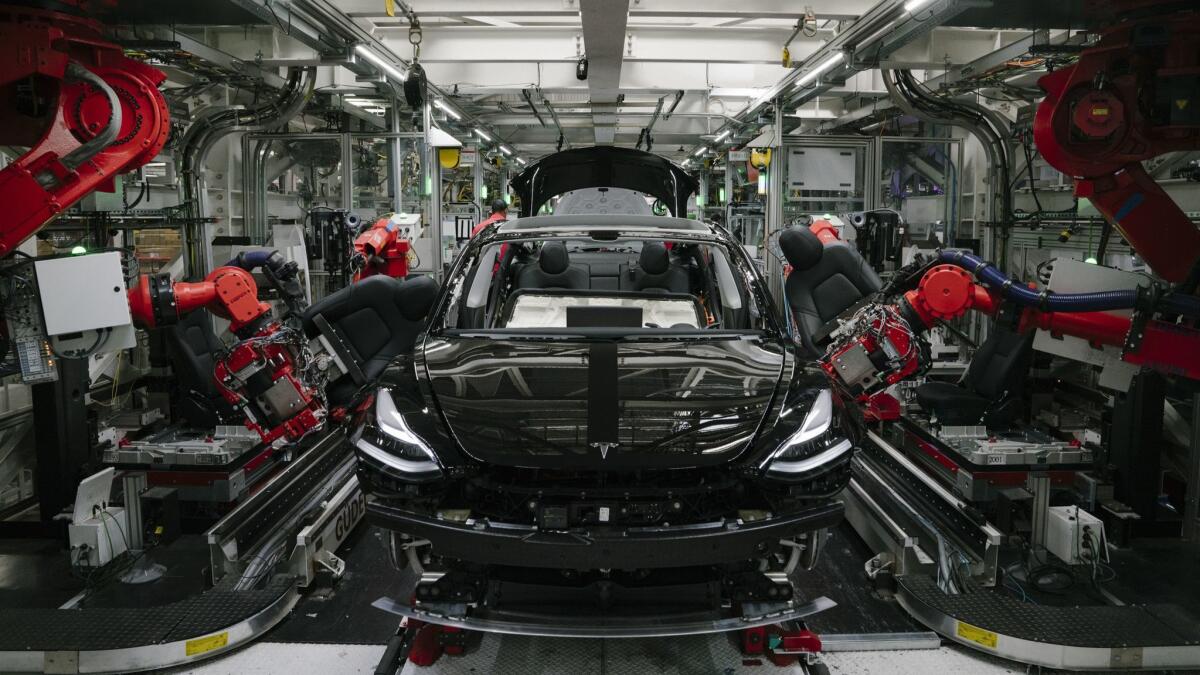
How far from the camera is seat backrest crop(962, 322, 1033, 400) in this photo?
4.80 m

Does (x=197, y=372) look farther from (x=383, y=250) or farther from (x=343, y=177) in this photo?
(x=343, y=177)

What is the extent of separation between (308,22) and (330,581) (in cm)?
370

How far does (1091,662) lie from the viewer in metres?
2.96

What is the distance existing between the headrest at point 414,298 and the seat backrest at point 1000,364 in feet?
11.0

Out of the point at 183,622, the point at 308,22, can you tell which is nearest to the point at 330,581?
the point at 183,622

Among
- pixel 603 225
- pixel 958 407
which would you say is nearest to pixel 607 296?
pixel 603 225

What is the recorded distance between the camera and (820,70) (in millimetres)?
7113

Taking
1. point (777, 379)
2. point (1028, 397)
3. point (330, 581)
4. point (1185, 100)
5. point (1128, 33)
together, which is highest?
point (1128, 33)

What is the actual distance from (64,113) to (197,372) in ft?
5.86

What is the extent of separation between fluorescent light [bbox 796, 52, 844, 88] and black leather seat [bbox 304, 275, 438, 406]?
381 centimetres

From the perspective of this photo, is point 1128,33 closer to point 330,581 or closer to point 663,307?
point 663,307

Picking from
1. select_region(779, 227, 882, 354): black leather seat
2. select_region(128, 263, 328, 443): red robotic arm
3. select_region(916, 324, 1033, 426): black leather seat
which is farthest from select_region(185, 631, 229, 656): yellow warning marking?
select_region(779, 227, 882, 354): black leather seat

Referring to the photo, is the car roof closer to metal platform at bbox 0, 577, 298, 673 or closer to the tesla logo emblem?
the tesla logo emblem

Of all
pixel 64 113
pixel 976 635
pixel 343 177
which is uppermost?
pixel 343 177
